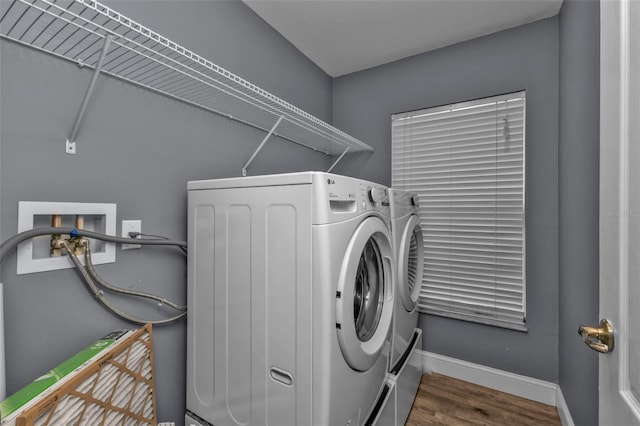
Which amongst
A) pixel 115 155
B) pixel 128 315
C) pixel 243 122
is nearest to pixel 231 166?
pixel 243 122

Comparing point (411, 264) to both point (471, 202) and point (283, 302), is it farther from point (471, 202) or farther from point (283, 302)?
point (283, 302)

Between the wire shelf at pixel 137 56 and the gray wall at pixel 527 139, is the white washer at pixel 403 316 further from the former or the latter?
the wire shelf at pixel 137 56

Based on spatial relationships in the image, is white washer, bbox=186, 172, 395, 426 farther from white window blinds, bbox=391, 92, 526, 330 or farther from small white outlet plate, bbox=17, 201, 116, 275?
white window blinds, bbox=391, 92, 526, 330

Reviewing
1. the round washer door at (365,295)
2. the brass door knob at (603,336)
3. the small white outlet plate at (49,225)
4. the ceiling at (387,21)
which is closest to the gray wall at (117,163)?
the small white outlet plate at (49,225)

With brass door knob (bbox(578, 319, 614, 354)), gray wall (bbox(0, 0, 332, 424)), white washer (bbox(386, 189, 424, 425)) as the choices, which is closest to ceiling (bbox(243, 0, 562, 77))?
gray wall (bbox(0, 0, 332, 424))

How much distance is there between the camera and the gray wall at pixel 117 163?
92cm

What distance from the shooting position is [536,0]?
175cm

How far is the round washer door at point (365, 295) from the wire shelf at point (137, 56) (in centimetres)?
83

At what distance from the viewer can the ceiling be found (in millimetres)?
1793

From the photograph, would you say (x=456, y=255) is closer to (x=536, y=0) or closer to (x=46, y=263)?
(x=536, y=0)

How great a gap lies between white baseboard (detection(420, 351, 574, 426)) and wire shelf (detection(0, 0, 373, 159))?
75.2 inches

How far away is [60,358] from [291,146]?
1.74m

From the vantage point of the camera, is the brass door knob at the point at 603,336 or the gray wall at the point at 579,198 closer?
the brass door knob at the point at 603,336

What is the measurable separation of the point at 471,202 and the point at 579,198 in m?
0.69
